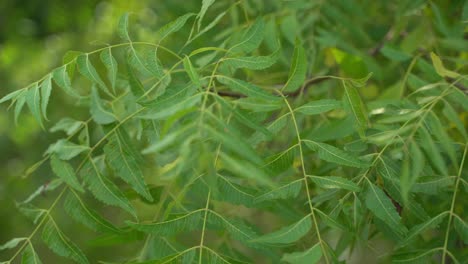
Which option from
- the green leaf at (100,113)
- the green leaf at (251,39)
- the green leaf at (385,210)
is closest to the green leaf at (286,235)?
the green leaf at (385,210)

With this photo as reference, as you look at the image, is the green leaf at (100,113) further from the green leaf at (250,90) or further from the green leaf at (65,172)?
the green leaf at (250,90)

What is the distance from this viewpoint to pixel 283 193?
106 centimetres

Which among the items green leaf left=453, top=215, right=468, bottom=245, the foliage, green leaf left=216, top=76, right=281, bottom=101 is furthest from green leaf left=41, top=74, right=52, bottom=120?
green leaf left=453, top=215, right=468, bottom=245

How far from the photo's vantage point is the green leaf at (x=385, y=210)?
1.04 meters

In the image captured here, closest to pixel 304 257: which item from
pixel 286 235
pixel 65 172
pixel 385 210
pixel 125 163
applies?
pixel 286 235

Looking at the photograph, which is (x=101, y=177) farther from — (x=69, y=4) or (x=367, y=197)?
(x=69, y=4)

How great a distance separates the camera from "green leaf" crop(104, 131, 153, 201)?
3.83ft

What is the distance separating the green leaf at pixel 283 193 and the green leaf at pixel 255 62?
208 mm

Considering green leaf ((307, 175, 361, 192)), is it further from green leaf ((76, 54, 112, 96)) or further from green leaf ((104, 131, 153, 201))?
green leaf ((76, 54, 112, 96))

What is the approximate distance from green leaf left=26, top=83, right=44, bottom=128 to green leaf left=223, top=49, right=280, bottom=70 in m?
0.36

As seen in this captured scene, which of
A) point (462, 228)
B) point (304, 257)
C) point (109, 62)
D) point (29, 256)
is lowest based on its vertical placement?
point (462, 228)

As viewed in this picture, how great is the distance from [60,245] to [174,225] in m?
0.26

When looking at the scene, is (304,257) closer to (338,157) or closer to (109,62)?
(338,157)

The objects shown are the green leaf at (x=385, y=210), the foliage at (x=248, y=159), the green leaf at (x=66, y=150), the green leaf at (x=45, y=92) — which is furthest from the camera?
the green leaf at (x=66, y=150)
